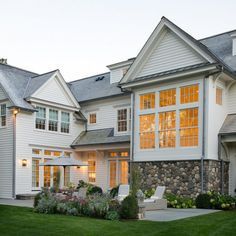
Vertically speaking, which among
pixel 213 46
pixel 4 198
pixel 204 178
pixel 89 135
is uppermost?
pixel 213 46

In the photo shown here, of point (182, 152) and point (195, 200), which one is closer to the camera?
point (195, 200)

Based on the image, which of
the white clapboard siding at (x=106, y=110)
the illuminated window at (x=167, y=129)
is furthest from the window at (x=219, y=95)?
the white clapboard siding at (x=106, y=110)

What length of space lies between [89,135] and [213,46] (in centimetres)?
977

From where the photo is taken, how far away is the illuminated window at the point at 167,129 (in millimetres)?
19370

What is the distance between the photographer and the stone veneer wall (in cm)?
1775

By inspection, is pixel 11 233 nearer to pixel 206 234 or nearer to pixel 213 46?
pixel 206 234

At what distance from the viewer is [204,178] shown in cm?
1756

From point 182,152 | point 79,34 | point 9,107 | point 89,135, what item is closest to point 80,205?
point 182,152

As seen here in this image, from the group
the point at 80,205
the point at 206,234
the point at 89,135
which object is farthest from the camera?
the point at 89,135

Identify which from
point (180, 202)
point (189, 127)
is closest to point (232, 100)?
point (189, 127)

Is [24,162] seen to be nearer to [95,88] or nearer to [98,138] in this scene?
[98,138]

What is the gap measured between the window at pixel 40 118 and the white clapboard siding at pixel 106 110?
3.67 m

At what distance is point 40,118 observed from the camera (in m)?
23.6

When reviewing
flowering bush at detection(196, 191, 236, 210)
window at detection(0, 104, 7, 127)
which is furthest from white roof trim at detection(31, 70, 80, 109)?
flowering bush at detection(196, 191, 236, 210)
